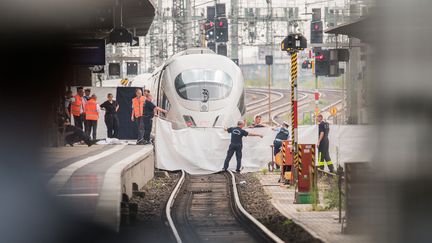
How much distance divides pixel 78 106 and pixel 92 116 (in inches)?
30.4

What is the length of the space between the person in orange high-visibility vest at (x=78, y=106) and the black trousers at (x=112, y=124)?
166 centimetres

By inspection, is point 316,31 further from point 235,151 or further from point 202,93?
point 235,151

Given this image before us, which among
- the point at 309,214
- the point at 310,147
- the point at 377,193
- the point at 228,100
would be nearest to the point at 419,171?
the point at 377,193

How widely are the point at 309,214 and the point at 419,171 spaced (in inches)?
464

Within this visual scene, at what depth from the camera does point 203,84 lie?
2992 cm

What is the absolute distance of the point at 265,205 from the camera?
17.2 m

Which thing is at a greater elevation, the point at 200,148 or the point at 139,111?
the point at 139,111

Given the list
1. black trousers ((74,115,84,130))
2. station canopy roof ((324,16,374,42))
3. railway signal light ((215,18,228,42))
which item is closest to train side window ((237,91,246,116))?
black trousers ((74,115,84,130))

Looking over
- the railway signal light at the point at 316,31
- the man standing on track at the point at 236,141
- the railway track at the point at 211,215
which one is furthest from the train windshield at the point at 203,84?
the railway signal light at the point at 316,31

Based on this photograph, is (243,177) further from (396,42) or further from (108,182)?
(396,42)

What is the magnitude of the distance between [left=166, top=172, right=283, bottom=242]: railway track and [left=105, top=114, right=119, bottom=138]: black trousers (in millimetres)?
3113


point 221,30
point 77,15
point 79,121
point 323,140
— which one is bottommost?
point 323,140

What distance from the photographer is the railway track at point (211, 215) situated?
1318 centimetres

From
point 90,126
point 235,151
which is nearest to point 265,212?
point 235,151
